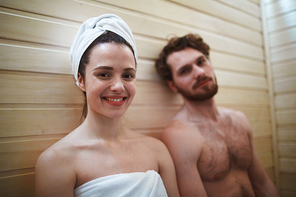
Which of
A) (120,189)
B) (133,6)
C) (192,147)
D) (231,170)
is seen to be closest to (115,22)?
(133,6)

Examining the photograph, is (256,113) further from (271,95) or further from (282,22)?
(282,22)

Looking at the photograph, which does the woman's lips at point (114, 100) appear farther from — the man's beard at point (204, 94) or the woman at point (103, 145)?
the man's beard at point (204, 94)

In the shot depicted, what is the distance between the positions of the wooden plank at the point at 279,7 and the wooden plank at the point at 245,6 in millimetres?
144

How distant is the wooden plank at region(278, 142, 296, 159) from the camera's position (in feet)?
8.41

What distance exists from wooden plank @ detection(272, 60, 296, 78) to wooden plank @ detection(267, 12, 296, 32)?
0.50 meters

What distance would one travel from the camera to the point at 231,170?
1.77 metres

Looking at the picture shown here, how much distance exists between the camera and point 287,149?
2.62 meters

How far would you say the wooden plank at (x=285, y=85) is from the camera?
2628 millimetres

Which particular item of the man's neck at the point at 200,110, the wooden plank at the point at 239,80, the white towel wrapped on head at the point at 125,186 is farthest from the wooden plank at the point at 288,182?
the white towel wrapped on head at the point at 125,186

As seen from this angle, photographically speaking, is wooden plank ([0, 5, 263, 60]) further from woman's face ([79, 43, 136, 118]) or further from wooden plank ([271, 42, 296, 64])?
wooden plank ([271, 42, 296, 64])

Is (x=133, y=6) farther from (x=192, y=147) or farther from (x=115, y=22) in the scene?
(x=192, y=147)

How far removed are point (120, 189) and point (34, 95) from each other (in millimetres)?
859

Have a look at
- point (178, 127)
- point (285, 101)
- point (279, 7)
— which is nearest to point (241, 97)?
point (285, 101)

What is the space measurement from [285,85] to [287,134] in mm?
666
